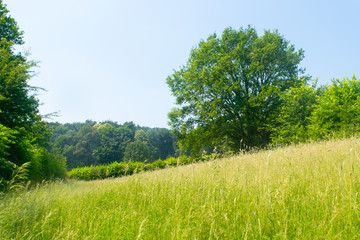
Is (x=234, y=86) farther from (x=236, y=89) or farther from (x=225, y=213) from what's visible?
(x=225, y=213)

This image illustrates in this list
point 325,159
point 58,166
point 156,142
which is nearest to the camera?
point 325,159

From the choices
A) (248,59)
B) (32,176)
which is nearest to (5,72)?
(32,176)

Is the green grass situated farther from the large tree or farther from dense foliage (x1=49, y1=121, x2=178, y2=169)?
dense foliage (x1=49, y1=121, x2=178, y2=169)

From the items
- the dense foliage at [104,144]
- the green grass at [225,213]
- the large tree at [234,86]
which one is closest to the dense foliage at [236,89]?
the large tree at [234,86]

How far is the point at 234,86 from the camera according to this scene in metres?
18.9

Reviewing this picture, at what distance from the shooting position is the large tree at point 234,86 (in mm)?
19562

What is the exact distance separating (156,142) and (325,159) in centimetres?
7445

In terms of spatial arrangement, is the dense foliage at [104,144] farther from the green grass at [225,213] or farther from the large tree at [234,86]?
the green grass at [225,213]

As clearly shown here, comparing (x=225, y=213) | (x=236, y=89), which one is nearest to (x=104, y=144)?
(x=236, y=89)

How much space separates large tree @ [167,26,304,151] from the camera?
1956 cm

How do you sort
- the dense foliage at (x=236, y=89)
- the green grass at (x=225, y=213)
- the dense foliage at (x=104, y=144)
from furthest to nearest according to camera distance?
1. the dense foliage at (x=104, y=144)
2. the dense foliage at (x=236, y=89)
3. the green grass at (x=225, y=213)

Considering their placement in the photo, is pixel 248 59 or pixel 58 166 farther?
pixel 248 59

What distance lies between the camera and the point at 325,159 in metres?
4.07

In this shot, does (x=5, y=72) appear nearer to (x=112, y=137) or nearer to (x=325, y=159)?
(x=325, y=159)
